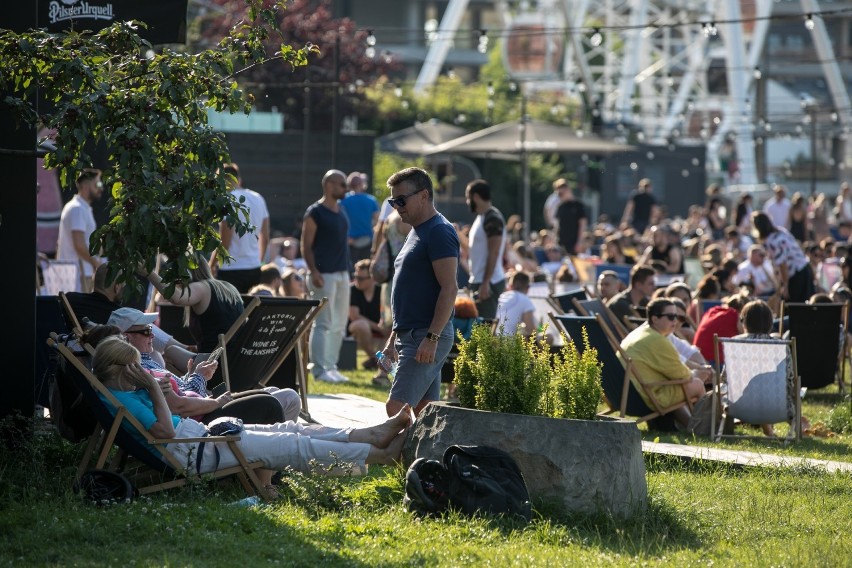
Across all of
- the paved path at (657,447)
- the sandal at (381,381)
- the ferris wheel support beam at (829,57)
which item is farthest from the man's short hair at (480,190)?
the ferris wheel support beam at (829,57)

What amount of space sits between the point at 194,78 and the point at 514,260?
10.4 metres

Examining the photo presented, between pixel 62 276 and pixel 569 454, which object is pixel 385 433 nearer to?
pixel 569 454

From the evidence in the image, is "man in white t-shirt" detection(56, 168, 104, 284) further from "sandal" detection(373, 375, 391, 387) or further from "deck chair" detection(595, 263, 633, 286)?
"deck chair" detection(595, 263, 633, 286)

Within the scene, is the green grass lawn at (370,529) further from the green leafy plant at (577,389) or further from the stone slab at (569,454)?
the green leafy plant at (577,389)

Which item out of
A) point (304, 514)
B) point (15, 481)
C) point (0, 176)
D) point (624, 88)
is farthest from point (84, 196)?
point (624, 88)

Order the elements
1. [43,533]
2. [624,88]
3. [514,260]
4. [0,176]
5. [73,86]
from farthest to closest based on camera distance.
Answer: [624,88] < [514,260] < [0,176] < [73,86] < [43,533]

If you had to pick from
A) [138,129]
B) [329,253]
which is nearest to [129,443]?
[138,129]

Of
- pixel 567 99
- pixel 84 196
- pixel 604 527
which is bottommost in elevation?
pixel 604 527

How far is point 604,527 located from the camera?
22.4 feet

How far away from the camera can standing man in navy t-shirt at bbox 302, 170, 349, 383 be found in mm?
12438

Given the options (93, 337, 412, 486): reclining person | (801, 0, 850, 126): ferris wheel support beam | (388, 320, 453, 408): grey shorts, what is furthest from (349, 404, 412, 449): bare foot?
(801, 0, 850, 126): ferris wheel support beam

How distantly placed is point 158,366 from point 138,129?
5.06 feet

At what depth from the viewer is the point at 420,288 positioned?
25.0 ft

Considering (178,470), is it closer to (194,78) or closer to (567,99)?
(194,78)
